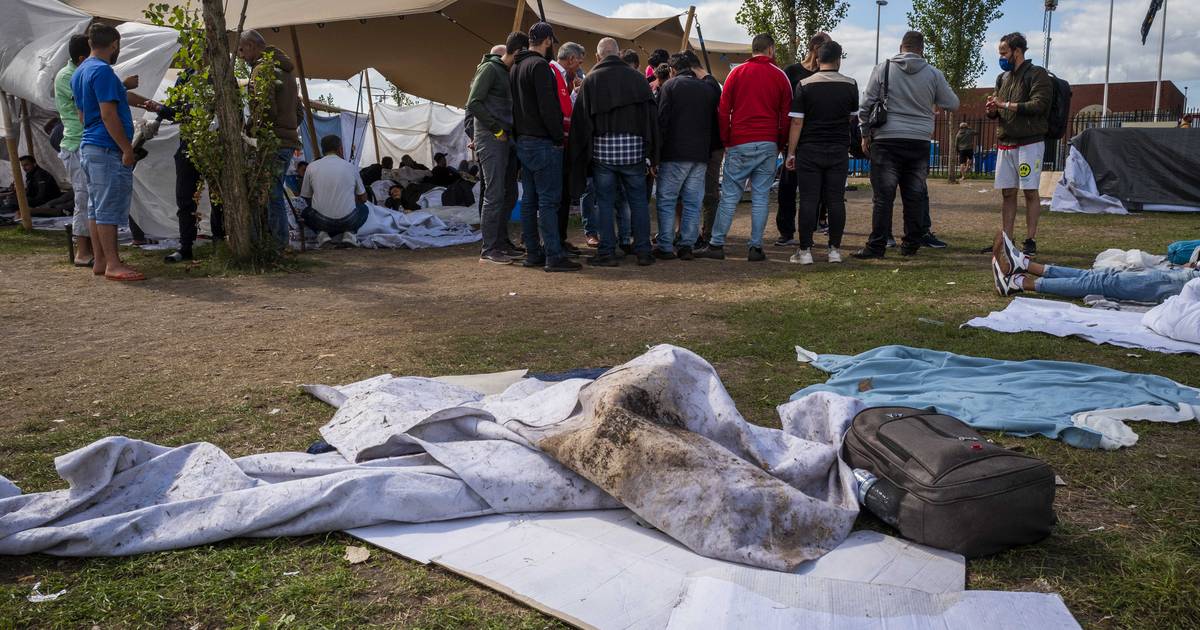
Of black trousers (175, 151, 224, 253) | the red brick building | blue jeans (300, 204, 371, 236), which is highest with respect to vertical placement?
the red brick building

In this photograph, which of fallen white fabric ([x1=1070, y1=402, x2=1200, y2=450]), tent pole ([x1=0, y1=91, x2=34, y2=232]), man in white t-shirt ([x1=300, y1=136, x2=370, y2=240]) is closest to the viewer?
fallen white fabric ([x1=1070, y1=402, x2=1200, y2=450])

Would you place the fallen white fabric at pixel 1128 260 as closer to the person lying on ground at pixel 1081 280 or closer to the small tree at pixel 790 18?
the person lying on ground at pixel 1081 280

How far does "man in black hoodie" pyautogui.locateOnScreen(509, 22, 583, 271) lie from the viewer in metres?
6.95

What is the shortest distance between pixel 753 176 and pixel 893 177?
1.19 meters

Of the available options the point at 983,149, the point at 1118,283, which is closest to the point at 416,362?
the point at 1118,283

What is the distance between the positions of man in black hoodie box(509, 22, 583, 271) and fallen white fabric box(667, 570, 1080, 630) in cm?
543

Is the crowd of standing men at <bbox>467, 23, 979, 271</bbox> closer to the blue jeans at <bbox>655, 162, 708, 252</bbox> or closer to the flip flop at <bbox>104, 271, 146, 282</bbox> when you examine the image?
the blue jeans at <bbox>655, 162, 708, 252</bbox>

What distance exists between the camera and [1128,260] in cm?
660

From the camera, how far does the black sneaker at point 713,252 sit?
798 cm

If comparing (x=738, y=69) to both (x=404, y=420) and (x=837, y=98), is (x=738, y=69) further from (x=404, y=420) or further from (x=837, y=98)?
(x=404, y=420)

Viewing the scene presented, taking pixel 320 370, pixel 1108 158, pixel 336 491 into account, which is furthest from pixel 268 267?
pixel 1108 158

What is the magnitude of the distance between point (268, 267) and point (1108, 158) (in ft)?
36.7

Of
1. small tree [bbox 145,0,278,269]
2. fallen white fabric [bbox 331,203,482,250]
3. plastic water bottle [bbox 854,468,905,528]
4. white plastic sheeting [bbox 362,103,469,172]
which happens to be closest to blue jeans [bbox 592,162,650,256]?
fallen white fabric [bbox 331,203,482,250]

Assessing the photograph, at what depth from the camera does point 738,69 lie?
7332 mm
